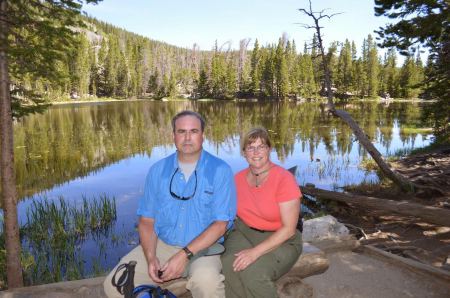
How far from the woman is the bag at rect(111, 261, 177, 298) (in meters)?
0.62

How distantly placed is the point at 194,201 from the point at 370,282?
2.59 metres

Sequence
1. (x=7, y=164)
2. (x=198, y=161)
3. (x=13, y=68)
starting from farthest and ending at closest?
(x=13, y=68), (x=7, y=164), (x=198, y=161)

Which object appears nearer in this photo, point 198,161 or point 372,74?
point 198,161

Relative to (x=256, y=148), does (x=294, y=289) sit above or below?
below

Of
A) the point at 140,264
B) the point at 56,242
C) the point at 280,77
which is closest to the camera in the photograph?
the point at 140,264

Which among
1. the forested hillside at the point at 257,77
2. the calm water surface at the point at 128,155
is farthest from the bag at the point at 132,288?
the forested hillside at the point at 257,77

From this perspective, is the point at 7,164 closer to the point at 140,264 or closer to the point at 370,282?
the point at 140,264

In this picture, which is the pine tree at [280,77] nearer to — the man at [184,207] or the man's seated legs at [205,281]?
the man at [184,207]

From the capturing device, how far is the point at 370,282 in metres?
4.38

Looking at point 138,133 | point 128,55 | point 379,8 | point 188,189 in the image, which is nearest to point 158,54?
point 128,55

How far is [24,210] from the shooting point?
11.1 meters

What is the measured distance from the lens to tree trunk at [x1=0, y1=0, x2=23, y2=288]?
18.1 ft

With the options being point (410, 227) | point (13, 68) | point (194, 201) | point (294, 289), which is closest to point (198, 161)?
point (194, 201)

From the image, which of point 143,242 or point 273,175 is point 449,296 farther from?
point 143,242
